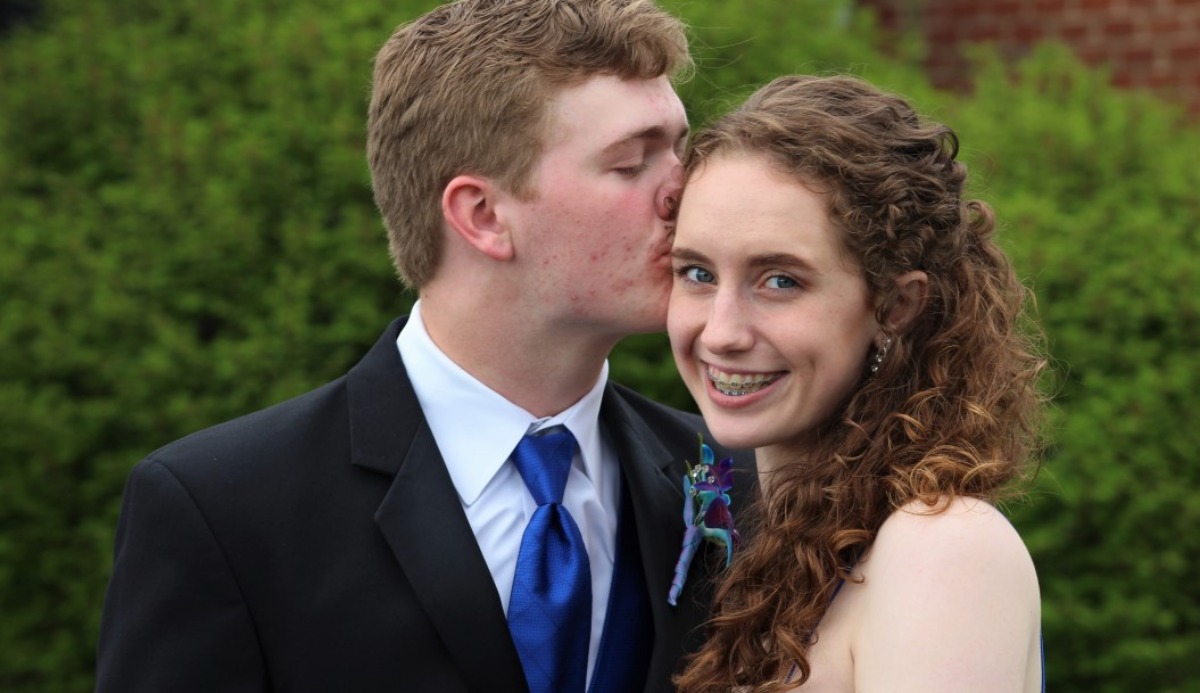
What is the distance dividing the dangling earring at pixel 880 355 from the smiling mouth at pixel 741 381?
0.17m

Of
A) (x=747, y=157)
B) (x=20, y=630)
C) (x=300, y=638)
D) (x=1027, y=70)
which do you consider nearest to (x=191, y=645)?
(x=300, y=638)

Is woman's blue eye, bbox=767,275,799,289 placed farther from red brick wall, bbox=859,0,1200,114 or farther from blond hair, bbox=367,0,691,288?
red brick wall, bbox=859,0,1200,114

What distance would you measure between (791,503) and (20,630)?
128 inches

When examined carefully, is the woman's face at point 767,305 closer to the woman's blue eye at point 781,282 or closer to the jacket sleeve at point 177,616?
the woman's blue eye at point 781,282

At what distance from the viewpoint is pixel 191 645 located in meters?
2.63

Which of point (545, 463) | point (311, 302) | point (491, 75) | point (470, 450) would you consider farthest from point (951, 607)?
point (311, 302)

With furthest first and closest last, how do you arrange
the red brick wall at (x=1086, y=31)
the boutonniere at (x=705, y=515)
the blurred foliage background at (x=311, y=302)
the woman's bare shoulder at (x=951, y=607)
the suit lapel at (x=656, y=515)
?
the red brick wall at (x=1086, y=31)
the blurred foliage background at (x=311, y=302)
the boutonniere at (x=705, y=515)
the suit lapel at (x=656, y=515)
the woman's bare shoulder at (x=951, y=607)

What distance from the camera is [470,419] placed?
3014 mm

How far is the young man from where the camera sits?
2695 millimetres

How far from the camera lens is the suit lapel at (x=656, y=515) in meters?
2.90

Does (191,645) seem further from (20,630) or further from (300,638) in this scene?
(20,630)

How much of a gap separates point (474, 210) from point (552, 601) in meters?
0.84

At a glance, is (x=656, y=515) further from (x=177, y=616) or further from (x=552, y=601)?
(x=177, y=616)

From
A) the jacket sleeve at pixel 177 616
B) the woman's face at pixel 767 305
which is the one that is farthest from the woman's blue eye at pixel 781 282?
the jacket sleeve at pixel 177 616
